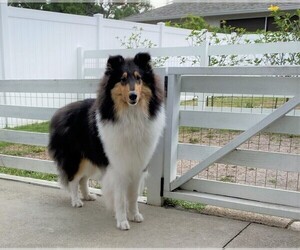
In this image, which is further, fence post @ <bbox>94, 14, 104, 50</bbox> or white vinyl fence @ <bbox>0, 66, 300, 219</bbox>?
fence post @ <bbox>94, 14, 104, 50</bbox>

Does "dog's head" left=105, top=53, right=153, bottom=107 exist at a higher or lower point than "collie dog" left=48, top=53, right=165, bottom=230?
higher

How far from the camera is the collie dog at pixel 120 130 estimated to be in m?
2.96

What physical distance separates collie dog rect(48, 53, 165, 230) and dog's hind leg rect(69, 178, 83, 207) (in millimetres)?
217

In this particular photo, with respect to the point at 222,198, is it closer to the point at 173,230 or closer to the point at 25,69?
the point at 173,230

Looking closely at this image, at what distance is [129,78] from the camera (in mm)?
2883

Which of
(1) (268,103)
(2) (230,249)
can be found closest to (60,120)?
(2) (230,249)

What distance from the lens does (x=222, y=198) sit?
11.2ft

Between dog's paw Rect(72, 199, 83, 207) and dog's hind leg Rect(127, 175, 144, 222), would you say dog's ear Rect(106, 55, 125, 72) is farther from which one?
Result: dog's paw Rect(72, 199, 83, 207)

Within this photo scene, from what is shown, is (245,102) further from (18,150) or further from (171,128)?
(18,150)

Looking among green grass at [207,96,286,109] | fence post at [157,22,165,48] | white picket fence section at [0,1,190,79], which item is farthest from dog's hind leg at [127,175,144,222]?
fence post at [157,22,165,48]

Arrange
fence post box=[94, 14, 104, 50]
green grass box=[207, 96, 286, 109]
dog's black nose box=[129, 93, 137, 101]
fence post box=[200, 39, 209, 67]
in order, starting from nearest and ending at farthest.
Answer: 1. dog's black nose box=[129, 93, 137, 101]
2. green grass box=[207, 96, 286, 109]
3. fence post box=[200, 39, 209, 67]
4. fence post box=[94, 14, 104, 50]

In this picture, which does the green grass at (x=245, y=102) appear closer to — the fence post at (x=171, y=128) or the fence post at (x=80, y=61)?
the fence post at (x=171, y=128)

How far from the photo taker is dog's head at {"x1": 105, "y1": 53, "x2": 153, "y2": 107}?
2864mm

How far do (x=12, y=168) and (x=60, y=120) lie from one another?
5.46ft
